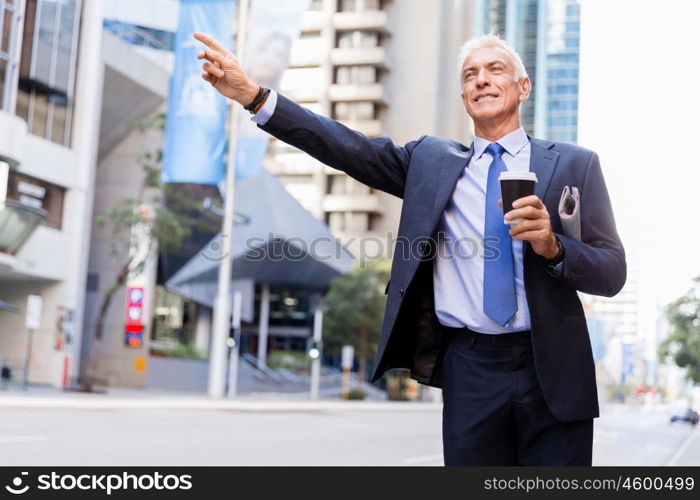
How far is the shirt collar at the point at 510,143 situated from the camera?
9.25ft

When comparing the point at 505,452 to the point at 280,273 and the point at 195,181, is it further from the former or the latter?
the point at 280,273

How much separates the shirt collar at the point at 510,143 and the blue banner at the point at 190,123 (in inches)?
1077

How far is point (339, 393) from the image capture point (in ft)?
176

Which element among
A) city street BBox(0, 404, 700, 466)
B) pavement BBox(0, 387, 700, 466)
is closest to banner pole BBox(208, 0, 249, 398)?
pavement BBox(0, 387, 700, 466)

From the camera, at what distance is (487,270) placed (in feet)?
8.59

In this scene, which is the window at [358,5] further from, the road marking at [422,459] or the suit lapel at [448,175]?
the suit lapel at [448,175]

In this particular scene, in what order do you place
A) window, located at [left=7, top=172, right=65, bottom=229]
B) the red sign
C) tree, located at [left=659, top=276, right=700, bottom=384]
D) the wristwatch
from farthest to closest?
the red sign < window, located at [left=7, top=172, right=65, bottom=229] < tree, located at [left=659, top=276, right=700, bottom=384] < the wristwatch

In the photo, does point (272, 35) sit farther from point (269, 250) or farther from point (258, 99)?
point (258, 99)

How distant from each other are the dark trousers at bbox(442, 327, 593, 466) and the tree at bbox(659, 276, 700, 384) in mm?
25345

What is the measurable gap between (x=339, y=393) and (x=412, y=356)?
5142 cm

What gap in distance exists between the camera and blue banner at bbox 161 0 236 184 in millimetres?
29375

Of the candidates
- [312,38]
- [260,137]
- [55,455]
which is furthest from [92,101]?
[312,38]
